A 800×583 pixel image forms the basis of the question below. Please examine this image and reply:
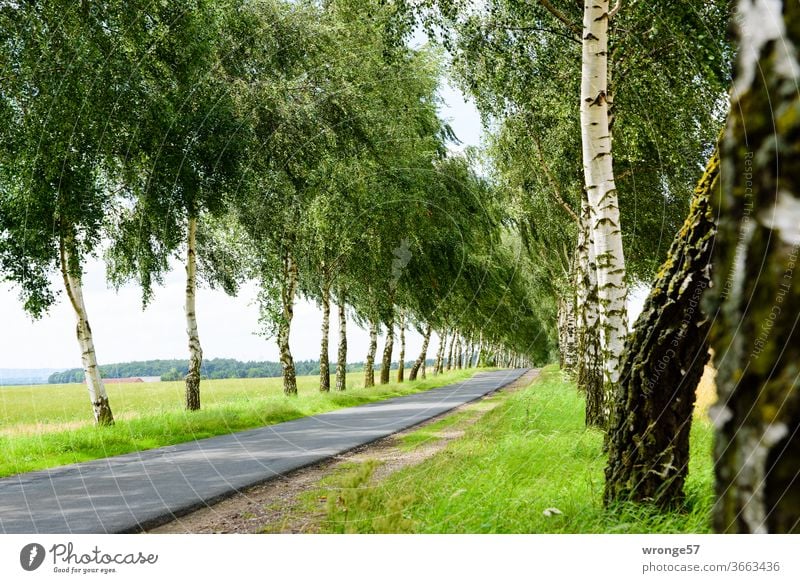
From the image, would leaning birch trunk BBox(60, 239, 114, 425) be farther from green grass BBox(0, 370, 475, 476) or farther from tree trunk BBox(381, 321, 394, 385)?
tree trunk BBox(381, 321, 394, 385)

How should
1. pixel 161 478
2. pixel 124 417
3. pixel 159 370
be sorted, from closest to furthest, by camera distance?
pixel 159 370, pixel 161 478, pixel 124 417

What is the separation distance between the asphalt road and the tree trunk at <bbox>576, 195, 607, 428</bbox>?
3250 mm

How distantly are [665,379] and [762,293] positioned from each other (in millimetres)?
2843

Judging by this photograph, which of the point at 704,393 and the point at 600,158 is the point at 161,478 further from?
the point at 600,158

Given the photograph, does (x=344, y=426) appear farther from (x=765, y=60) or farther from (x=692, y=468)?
(x=765, y=60)

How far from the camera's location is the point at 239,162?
11570 mm

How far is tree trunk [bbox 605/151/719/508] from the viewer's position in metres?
4.49

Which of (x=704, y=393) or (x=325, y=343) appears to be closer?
(x=704, y=393)

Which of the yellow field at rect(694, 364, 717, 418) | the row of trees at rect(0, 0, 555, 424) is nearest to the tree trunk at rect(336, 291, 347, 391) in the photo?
the row of trees at rect(0, 0, 555, 424)

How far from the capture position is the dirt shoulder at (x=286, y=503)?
4.84 meters

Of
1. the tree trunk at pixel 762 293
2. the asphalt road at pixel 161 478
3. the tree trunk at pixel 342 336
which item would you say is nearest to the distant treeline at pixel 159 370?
the asphalt road at pixel 161 478

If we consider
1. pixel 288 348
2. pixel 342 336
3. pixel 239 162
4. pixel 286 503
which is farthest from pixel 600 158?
pixel 342 336

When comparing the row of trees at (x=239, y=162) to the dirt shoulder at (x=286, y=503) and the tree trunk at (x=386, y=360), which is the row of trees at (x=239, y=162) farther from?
the tree trunk at (x=386, y=360)
